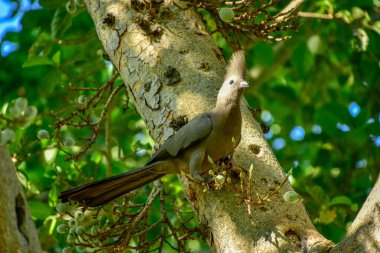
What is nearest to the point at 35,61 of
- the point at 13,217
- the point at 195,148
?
the point at 195,148

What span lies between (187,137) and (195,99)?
0.17 meters

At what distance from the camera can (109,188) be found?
3.01 metres

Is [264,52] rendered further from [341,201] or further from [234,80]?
[234,80]

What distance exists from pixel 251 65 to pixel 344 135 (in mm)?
1851

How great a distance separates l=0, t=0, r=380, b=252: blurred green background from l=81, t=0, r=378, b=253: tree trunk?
0.75m

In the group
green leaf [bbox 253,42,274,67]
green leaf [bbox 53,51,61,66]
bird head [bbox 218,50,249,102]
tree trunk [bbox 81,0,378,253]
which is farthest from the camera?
green leaf [bbox 253,42,274,67]

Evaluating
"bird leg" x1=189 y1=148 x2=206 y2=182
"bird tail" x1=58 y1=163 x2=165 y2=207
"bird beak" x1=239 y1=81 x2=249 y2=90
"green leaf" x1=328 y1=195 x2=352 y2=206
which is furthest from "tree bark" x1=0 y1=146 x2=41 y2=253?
"green leaf" x1=328 y1=195 x2=352 y2=206

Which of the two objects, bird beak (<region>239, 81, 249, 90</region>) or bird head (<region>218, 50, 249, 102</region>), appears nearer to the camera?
bird head (<region>218, 50, 249, 102</region>)

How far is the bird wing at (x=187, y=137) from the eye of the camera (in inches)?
111

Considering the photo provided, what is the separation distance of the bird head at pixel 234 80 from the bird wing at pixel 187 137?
138 millimetres

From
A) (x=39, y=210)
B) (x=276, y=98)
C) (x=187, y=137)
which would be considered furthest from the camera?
(x=276, y=98)

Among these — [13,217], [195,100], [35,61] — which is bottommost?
[35,61]

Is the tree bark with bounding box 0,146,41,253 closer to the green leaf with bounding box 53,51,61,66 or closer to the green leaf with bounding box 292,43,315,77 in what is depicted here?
the green leaf with bounding box 53,51,61,66

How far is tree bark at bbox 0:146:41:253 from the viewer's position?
1.82 meters
